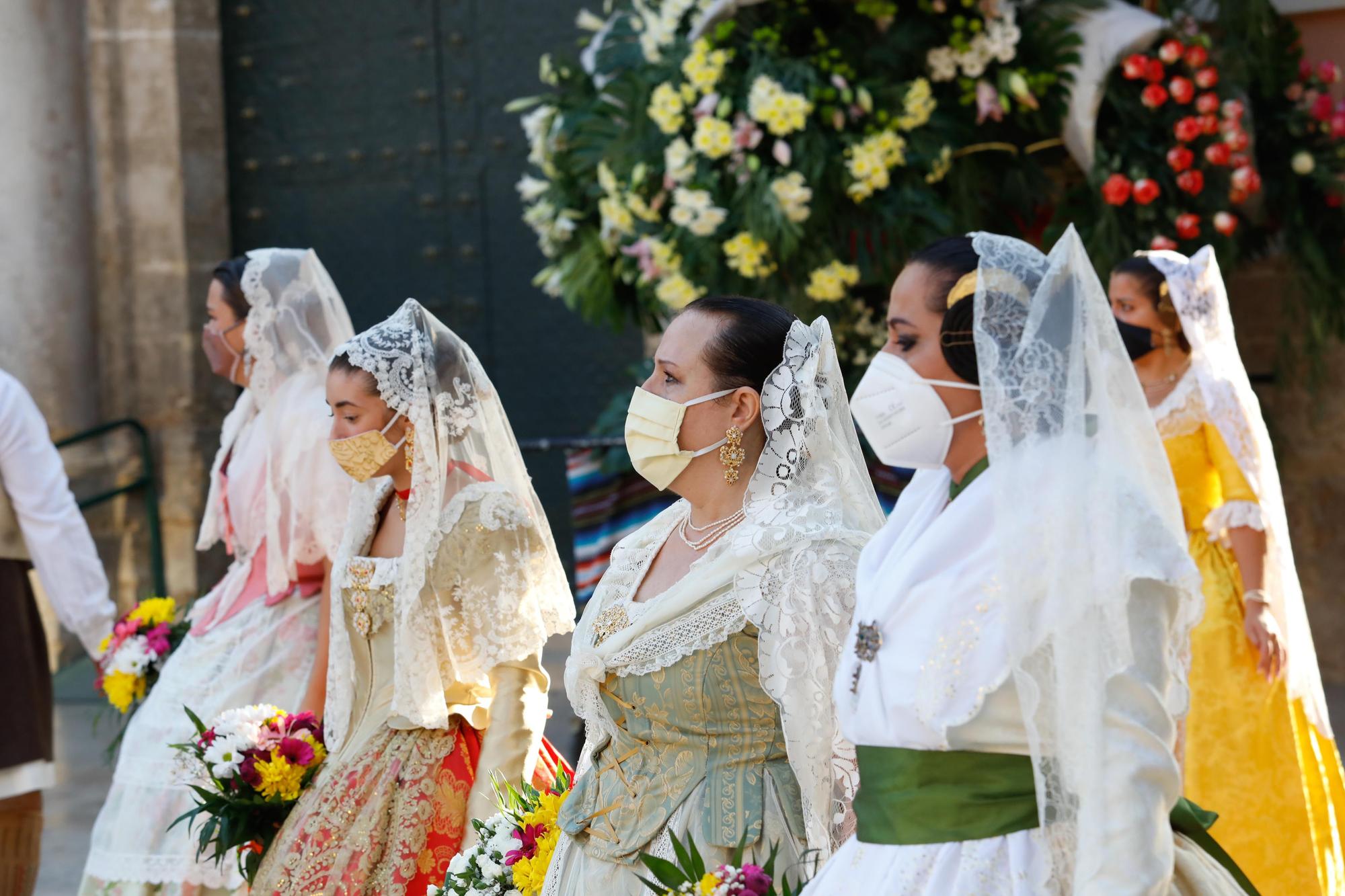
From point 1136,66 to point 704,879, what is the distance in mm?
4303

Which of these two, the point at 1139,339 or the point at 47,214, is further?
the point at 47,214

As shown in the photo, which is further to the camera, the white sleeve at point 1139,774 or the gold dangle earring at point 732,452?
the gold dangle earring at point 732,452

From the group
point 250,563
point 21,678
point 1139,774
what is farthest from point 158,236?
point 1139,774

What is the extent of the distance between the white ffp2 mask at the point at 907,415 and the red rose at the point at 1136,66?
3.98m

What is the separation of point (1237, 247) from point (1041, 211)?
0.72 metres

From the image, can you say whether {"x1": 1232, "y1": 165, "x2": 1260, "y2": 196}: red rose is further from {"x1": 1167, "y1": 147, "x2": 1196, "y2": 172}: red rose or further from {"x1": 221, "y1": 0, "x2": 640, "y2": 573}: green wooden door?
{"x1": 221, "y1": 0, "x2": 640, "y2": 573}: green wooden door

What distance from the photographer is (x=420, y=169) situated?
349 inches

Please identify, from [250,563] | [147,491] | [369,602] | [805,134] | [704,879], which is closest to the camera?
[704,879]

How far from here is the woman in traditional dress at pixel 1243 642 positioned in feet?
13.9

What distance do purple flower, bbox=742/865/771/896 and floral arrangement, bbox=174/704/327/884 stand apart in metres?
1.50

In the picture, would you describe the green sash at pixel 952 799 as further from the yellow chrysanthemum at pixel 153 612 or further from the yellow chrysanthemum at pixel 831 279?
the yellow chrysanthemum at pixel 831 279

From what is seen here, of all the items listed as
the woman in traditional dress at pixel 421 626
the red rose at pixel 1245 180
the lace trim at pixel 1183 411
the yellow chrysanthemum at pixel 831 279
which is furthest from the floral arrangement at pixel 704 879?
the red rose at pixel 1245 180

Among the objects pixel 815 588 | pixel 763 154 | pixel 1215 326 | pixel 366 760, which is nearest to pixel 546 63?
pixel 763 154

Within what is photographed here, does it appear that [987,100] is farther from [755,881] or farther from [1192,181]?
[755,881]
